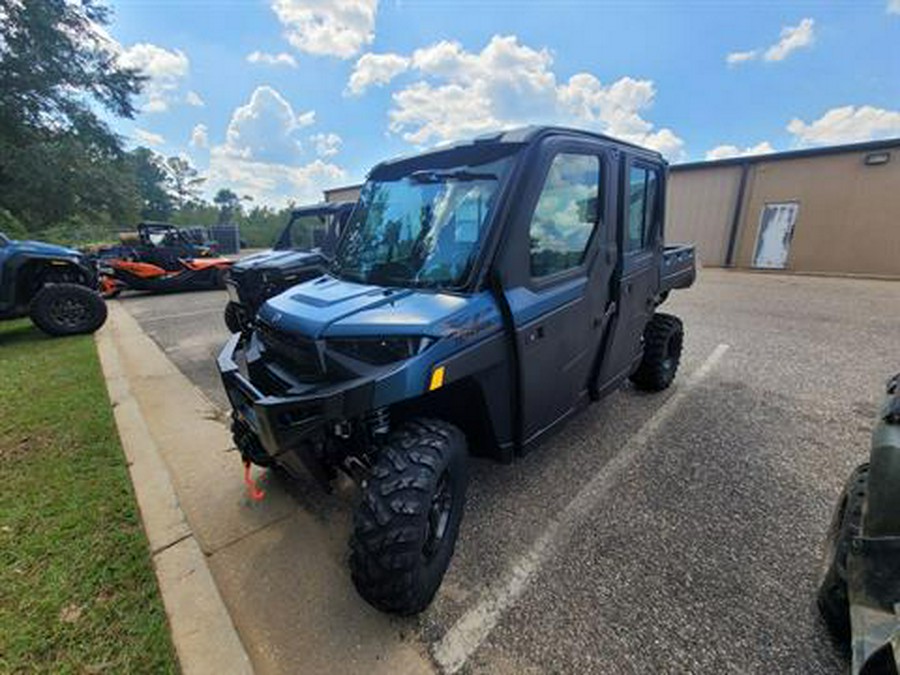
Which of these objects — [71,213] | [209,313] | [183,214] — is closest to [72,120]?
[71,213]

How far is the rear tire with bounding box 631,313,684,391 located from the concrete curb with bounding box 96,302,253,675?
3718 mm

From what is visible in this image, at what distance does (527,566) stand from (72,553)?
244 cm

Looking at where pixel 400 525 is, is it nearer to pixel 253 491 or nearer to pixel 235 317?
pixel 253 491

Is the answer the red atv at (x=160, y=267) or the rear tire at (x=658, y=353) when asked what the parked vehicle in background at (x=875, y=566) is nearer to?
the rear tire at (x=658, y=353)

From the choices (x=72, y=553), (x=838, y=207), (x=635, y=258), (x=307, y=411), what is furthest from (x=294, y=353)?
(x=838, y=207)

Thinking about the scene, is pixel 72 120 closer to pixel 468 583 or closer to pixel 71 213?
pixel 71 213

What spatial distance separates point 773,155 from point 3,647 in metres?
19.0

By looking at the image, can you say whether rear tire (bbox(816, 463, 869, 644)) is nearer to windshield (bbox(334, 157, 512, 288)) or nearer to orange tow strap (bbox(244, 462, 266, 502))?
windshield (bbox(334, 157, 512, 288))

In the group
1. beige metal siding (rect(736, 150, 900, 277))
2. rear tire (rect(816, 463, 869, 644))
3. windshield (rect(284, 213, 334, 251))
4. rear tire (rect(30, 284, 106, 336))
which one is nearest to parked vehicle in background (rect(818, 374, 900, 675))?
rear tire (rect(816, 463, 869, 644))

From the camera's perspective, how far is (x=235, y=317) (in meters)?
6.09

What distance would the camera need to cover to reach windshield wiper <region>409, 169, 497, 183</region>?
2.22m

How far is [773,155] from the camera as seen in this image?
543 inches

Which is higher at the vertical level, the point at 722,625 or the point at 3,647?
the point at 3,647

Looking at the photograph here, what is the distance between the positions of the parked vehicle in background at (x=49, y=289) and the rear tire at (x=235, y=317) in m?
2.41
